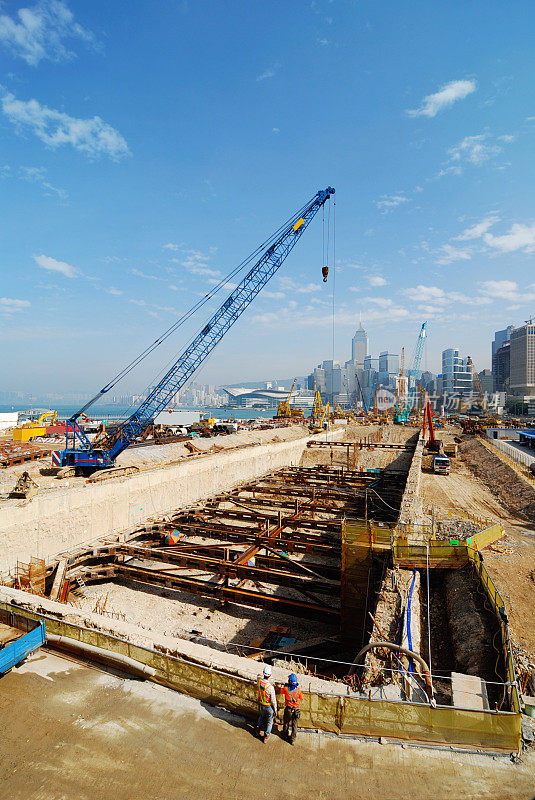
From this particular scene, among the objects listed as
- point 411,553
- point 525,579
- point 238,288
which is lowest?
point 525,579

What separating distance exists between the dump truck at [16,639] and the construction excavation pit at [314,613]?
0.29 meters

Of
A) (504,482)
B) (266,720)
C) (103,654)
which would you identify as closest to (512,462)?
(504,482)

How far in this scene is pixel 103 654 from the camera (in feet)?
24.6

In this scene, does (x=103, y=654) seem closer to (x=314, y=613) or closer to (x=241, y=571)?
(x=314, y=613)

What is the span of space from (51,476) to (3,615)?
23.0 metres

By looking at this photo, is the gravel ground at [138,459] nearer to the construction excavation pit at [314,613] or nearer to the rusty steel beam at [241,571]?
the construction excavation pit at [314,613]

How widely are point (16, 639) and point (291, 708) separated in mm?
6167

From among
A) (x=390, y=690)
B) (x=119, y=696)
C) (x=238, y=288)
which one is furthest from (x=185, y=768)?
(x=238, y=288)

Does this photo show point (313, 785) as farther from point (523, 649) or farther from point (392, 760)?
point (523, 649)

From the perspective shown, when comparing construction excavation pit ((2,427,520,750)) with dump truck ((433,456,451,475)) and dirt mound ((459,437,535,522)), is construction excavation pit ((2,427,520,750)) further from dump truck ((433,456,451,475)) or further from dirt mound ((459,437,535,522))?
dump truck ((433,456,451,475))

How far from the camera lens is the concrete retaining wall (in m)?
16.3

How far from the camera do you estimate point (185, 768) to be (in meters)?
5.33

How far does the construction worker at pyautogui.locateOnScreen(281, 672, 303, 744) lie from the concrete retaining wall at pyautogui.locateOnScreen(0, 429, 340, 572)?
14348 millimetres

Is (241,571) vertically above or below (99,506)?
below
